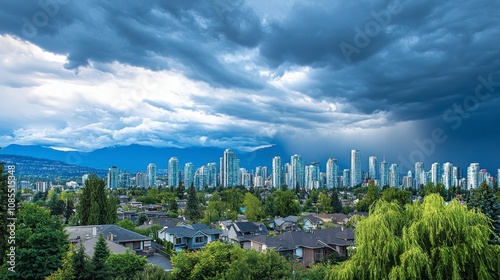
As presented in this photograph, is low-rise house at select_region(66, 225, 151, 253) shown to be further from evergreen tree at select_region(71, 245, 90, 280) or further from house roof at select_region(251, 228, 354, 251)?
evergreen tree at select_region(71, 245, 90, 280)

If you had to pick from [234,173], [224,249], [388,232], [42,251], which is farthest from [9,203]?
[234,173]

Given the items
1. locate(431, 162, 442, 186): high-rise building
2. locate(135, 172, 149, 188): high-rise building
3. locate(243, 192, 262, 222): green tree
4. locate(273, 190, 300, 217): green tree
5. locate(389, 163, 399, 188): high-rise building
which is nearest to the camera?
locate(243, 192, 262, 222): green tree

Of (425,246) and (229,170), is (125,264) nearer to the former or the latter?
(425,246)

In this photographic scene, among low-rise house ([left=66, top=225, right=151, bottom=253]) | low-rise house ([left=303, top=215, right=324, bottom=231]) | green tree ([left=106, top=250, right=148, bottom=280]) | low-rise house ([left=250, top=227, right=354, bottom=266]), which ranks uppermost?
green tree ([left=106, top=250, right=148, bottom=280])

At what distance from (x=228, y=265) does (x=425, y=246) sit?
770 centimetres

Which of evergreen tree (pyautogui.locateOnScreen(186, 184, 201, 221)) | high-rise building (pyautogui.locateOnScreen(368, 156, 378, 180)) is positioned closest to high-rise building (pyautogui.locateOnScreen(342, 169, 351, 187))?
high-rise building (pyautogui.locateOnScreen(368, 156, 378, 180))

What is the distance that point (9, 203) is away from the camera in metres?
14.6

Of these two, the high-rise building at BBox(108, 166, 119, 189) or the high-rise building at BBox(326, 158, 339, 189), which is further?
the high-rise building at BBox(326, 158, 339, 189)

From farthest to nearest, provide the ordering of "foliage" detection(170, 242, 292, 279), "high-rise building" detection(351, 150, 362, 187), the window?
1. "high-rise building" detection(351, 150, 362, 187)
2. the window
3. "foliage" detection(170, 242, 292, 279)

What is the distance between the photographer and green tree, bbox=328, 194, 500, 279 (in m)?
9.25

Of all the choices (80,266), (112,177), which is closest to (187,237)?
(80,266)

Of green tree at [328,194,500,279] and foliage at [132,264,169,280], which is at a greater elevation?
green tree at [328,194,500,279]

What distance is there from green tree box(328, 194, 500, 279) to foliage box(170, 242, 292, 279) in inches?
135

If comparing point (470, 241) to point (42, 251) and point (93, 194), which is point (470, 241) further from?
point (93, 194)
